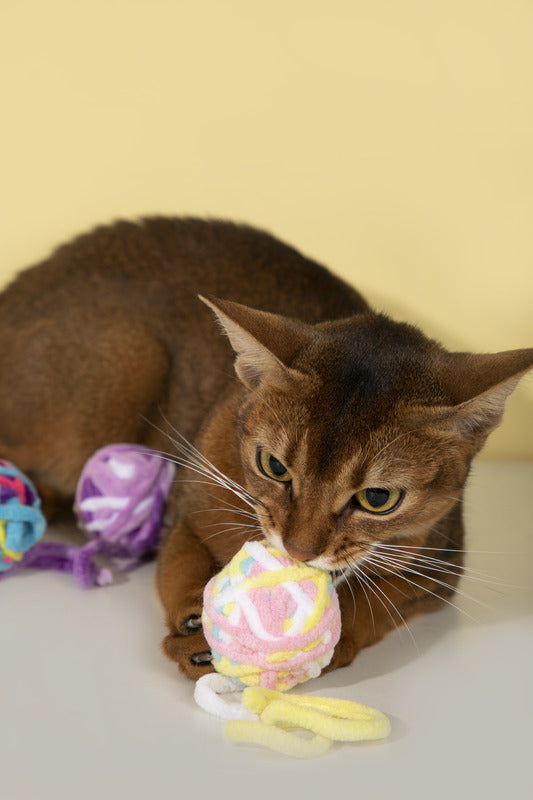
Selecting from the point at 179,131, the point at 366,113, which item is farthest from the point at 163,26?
the point at 366,113

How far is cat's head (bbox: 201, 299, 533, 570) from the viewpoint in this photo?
1.65m

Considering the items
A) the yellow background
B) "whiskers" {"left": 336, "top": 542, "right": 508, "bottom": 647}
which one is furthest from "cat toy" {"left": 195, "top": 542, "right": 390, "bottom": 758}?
the yellow background

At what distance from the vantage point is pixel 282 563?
166 centimetres

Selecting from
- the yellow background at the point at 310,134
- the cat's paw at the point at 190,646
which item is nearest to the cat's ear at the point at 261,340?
the cat's paw at the point at 190,646

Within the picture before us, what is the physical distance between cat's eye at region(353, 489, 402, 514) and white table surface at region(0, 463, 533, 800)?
1.14 ft

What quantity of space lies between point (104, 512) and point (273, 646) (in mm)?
710

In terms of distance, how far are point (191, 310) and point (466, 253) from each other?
1033mm

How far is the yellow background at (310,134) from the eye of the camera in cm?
288

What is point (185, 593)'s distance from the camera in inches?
75.7

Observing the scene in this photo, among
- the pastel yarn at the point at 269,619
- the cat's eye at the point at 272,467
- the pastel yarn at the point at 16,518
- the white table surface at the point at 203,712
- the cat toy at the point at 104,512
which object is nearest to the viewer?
the white table surface at the point at 203,712

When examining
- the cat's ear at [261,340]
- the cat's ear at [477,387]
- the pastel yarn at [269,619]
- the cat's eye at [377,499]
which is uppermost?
the cat's ear at [477,387]

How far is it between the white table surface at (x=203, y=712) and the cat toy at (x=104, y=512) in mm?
48

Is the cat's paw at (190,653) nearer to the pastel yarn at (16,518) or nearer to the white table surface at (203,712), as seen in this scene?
the white table surface at (203,712)

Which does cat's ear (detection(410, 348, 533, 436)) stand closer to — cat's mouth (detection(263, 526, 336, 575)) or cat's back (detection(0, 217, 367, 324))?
cat's mouth (detection(263, 526, 336, 575))
